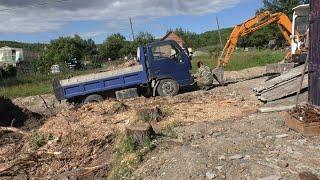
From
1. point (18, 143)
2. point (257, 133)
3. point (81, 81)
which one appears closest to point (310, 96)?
point (257, 133)

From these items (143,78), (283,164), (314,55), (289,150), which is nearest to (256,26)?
(143,78)

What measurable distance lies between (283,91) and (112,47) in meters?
69.1

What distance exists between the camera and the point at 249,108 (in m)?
12.7

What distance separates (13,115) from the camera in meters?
16.8

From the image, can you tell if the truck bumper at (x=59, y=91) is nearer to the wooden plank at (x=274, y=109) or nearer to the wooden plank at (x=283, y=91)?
the wooden plank at (x=283, y=91)

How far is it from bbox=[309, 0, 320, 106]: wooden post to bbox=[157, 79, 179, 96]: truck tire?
887cm

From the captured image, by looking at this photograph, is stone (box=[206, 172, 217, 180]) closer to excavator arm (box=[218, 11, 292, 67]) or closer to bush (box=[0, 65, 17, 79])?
excavator arm (box=[218, 11, 292, 67])

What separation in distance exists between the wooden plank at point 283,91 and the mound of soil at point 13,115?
25.6 feet

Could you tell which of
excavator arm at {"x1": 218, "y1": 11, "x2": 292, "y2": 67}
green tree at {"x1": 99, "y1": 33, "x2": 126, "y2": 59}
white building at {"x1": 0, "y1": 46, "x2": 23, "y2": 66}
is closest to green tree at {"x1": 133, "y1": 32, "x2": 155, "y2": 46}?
green tree at {"x1": 99, "y1": 33, "x2": 126, "y2": 59}

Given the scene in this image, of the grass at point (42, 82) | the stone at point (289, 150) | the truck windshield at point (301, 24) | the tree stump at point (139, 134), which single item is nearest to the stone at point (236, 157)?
the stone at point (289, 150)

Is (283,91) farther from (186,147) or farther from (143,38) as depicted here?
(143,38)

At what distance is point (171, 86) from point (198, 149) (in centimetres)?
1037

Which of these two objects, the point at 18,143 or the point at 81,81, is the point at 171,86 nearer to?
the point at 81,81

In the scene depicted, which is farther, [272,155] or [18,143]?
[18,143]
